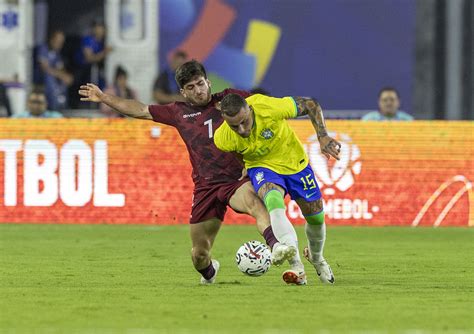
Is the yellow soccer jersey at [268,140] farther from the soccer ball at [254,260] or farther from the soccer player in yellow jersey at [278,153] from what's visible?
the soccer ball at [254,260]

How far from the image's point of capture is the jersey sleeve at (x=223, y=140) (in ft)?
38.7

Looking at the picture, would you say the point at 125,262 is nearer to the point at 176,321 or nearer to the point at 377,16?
the point at 176,321

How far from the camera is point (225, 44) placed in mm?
22953

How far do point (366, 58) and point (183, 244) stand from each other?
7744 mm

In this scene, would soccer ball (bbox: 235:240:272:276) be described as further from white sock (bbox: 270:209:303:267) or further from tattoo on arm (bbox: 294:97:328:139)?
tattoo on arm (bbox: 294:97:328:139)

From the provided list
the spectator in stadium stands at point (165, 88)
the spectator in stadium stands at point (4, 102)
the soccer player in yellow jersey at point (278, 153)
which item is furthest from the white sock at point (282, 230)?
the spectator in stadium stands at point (4, 102)

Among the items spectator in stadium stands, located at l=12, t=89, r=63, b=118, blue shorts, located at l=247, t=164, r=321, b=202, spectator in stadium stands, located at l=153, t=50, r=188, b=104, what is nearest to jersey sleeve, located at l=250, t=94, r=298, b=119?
blue shorts, located at l=247, t=164, r=321, b=202

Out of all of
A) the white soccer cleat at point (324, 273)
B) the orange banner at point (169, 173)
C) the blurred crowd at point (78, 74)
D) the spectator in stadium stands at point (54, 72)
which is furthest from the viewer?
the spectator in stadium stands at point (54, 72)

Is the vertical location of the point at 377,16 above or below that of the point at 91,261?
above

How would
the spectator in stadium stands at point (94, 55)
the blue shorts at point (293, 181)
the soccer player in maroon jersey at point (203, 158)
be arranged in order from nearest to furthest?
the blue shorts at point (293, 181)
the soccer player in maroon jersey at point (203, 158)
the spectator in stadium stands at point (94, 55)

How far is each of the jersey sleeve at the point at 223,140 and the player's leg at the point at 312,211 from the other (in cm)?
59

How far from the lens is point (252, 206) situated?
472 inches

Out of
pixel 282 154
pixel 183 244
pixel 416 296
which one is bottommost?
pixel 183 244

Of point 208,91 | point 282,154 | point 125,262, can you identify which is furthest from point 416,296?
point 125,262
